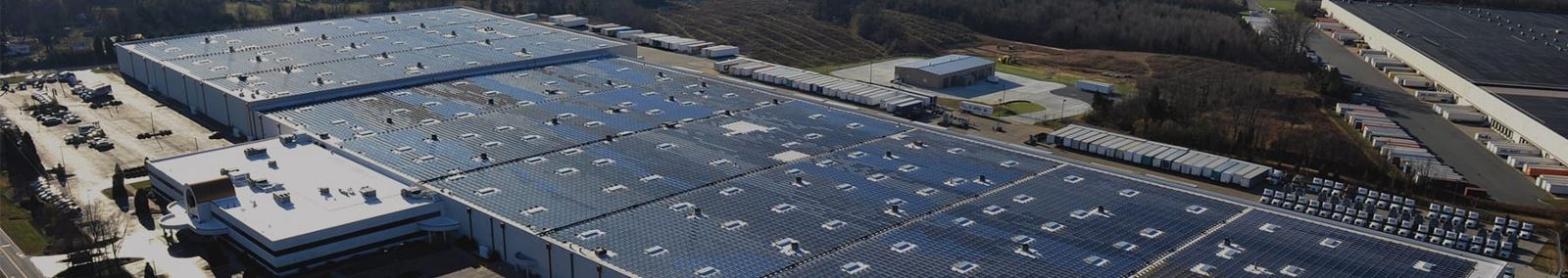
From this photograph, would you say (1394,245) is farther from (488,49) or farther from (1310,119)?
(488,49)

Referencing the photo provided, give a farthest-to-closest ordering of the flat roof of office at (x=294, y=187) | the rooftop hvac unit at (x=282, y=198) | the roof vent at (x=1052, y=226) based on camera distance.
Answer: the rooftop hvac unit at (x=282, y=198) < the flat roof of office at (x=294, y=187) < the roof vent at (x=1052, y=226)

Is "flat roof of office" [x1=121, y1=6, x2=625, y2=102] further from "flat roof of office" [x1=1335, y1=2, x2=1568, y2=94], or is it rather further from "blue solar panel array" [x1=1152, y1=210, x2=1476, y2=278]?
"flat roof of office" [x1=1335, y1=2, x2=1568, y2=94]

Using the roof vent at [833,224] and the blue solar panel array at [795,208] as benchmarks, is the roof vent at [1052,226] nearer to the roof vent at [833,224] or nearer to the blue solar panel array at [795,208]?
the blue solar panel array at [795,208]

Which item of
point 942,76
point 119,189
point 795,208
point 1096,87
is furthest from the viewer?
point 942,76

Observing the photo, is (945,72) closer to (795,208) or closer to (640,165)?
(640,165)

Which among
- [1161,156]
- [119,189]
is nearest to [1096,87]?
[1161,156]

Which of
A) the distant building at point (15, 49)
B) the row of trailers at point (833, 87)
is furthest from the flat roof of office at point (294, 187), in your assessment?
the distant building at point (15, 49)
